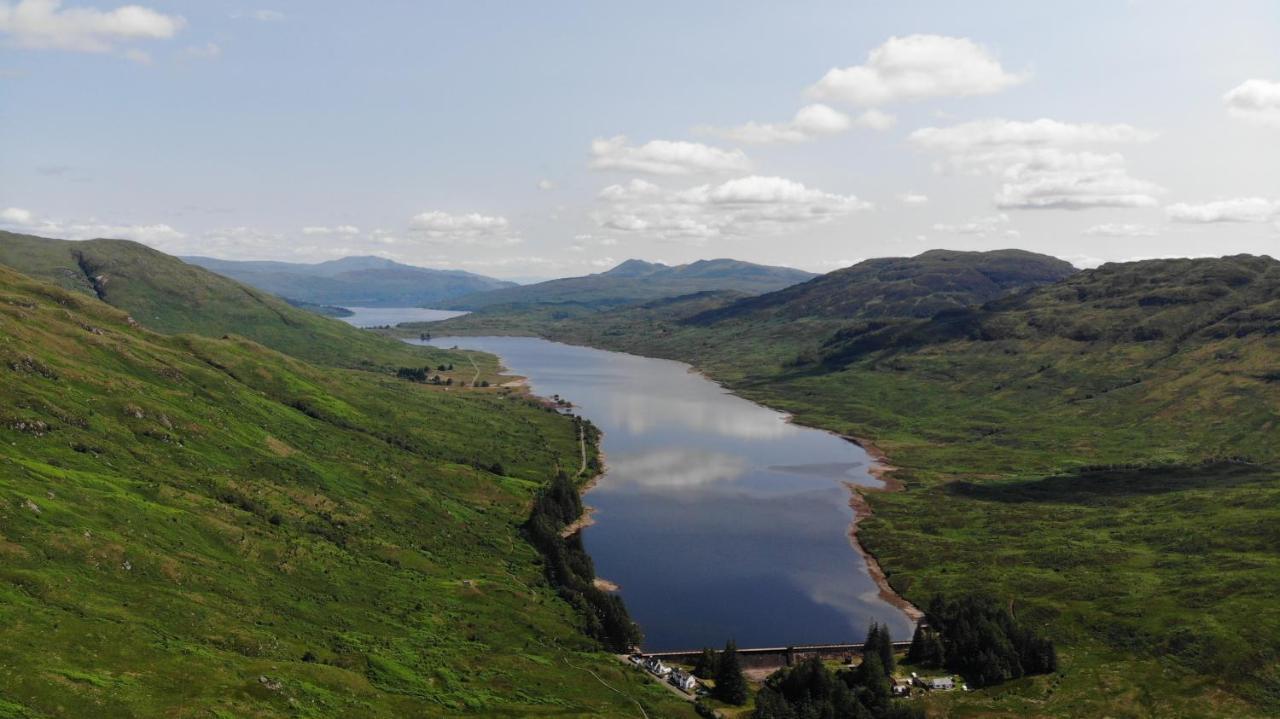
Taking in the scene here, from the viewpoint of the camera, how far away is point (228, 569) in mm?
102312

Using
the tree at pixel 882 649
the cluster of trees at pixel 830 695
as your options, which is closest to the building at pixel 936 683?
the tree at pixel 882 649

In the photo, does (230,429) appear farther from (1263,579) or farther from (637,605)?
(1263,579)

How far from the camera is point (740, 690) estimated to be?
103m

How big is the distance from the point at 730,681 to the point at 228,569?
6774 centimetres

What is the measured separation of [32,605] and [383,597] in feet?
158

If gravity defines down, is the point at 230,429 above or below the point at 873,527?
above

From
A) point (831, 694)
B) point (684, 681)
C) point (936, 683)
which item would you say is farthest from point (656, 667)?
point (936, 683)

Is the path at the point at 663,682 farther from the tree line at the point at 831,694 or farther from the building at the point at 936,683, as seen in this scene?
the building at the point at 936,683

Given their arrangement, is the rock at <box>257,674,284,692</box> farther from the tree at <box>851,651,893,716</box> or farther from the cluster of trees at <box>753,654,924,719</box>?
the tree at <box>851,651,893,716</box>

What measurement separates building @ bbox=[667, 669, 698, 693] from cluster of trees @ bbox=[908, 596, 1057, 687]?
37.0 m

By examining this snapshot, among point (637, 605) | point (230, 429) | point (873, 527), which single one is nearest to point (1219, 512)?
point (873, 527)

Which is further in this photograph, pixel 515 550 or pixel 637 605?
pixel 515 550

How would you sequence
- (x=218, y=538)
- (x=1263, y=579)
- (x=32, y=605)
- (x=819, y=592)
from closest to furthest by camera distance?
1. (x=32, y=605)
2. (x=218, y=538)
3. (x=1263, y=579)
4. (x=819, y=592)

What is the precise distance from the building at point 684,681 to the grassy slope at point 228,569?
3.74 metres
